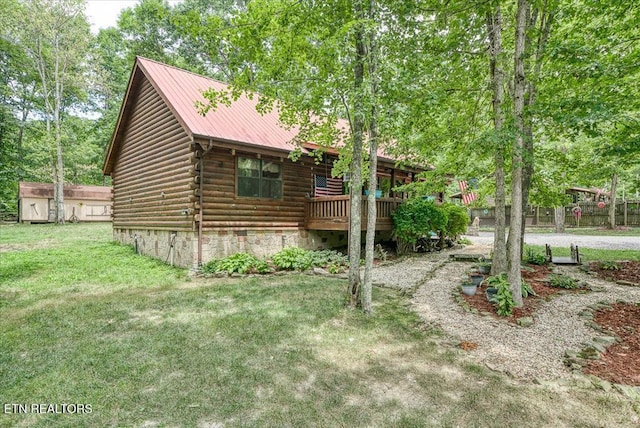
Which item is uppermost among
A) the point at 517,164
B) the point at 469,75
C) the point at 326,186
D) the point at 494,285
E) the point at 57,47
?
the point at 57,47

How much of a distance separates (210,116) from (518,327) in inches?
372

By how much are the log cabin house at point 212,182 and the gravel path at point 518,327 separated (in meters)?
4.00

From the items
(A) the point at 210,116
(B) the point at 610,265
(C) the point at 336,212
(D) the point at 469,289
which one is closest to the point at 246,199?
(A) the point at 210,116

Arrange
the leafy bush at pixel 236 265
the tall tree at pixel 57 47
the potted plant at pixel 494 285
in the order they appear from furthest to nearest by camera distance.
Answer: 1. the tall tree at pixel 57 47
2. the leafy bush at pixel 236 265
3. the potted plant at pixel 494 285

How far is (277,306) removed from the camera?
5738mm

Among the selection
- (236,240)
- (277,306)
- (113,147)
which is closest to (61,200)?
(113,147)

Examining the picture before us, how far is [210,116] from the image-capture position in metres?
9.94

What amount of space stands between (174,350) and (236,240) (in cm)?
597

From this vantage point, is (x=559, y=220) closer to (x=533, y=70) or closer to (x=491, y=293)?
(x=533, y=70)

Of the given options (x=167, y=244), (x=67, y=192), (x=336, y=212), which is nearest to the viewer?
(x=167, y=244)

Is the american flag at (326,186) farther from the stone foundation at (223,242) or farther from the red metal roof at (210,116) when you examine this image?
the red metal roof at (210,116)

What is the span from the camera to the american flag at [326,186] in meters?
12.0

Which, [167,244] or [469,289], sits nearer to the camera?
[469,289]

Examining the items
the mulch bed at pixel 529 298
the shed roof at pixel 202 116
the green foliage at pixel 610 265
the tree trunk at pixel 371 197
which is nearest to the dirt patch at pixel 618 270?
the green foliage at pixel 610 265
